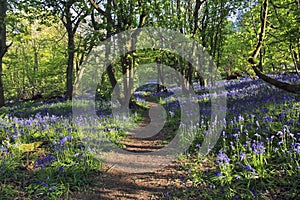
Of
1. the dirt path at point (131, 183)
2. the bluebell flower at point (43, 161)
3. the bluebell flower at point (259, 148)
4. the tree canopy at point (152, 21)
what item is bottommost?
the dirt path at point (131, 183)

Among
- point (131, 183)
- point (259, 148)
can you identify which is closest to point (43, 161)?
point (131, 183)

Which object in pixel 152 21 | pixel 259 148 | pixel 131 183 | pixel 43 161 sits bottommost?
pixel 131 183

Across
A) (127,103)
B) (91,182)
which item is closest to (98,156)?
(91,182)

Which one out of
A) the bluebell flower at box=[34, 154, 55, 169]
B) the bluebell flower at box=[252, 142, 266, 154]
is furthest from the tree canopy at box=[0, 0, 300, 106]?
the bluebell flower at box=[34, 154, 55, 169]

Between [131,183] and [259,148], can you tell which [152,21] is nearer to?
[131,183]

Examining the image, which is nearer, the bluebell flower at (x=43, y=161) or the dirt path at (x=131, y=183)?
the dirt path at (x=131, y=183)

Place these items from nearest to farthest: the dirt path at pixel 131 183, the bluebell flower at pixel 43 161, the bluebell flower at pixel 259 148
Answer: the bluebell flower at pixel 259 148 < the dirt path at pixel 131 183 < the bluebell flower at pixel 43 161

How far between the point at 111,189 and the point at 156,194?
772 mm

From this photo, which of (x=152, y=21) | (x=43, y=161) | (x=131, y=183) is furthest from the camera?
(x=152, y=21)

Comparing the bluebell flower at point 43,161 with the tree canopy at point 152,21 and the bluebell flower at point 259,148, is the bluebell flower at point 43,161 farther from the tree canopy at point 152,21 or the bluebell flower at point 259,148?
the tree canopy at point 152,21

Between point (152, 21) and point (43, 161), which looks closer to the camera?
point (43, 161)

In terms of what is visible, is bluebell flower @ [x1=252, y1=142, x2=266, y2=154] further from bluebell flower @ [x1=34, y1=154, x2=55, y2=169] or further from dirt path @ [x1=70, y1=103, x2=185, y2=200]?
bluebell flower @ [x1=34, y1=154, x2=55, y2=169]

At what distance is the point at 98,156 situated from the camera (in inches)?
203

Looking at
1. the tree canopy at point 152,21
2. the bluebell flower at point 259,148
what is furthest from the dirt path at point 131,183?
the tree canopy at point 152,21
